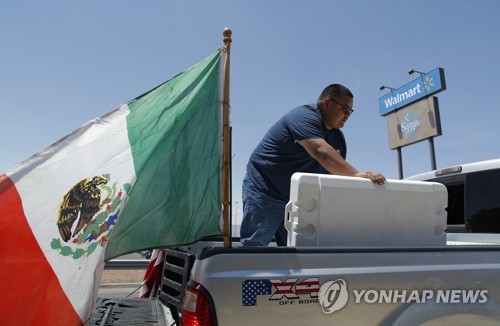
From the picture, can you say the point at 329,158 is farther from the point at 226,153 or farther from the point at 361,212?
the point at 226,153

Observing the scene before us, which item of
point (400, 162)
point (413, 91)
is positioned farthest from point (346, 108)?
point (400, 162)

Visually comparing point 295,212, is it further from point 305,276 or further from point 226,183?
point 226,183

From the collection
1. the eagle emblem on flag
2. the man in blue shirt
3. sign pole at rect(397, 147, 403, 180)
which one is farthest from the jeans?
sign pole at rect(397, 147, 403, 180)

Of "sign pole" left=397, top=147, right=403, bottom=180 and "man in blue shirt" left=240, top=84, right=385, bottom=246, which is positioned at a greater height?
"sign pole" left=397, top=147, right=403, bottom=180

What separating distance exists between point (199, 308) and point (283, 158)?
5.22ft

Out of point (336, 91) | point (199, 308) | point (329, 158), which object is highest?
point (336, 91)

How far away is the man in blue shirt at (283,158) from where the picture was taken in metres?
2.88

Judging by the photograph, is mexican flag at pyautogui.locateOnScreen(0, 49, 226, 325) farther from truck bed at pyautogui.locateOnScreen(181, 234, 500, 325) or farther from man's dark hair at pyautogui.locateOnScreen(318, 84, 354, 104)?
man's dark hair at pyautogui.locateOnScreen(318, 84, 354, 104)

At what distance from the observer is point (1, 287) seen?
1.86 metres

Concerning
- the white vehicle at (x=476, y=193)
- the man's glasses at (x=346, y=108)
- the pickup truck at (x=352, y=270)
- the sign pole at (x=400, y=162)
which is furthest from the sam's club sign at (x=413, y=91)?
the pickup truck at (x=352, y=270)

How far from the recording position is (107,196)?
2166mm

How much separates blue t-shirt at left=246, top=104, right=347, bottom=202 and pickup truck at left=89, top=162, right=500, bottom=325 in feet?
2.60

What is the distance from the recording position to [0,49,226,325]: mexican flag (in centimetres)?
195

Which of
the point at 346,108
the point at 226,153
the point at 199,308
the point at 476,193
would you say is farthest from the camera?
the point at 476,193
